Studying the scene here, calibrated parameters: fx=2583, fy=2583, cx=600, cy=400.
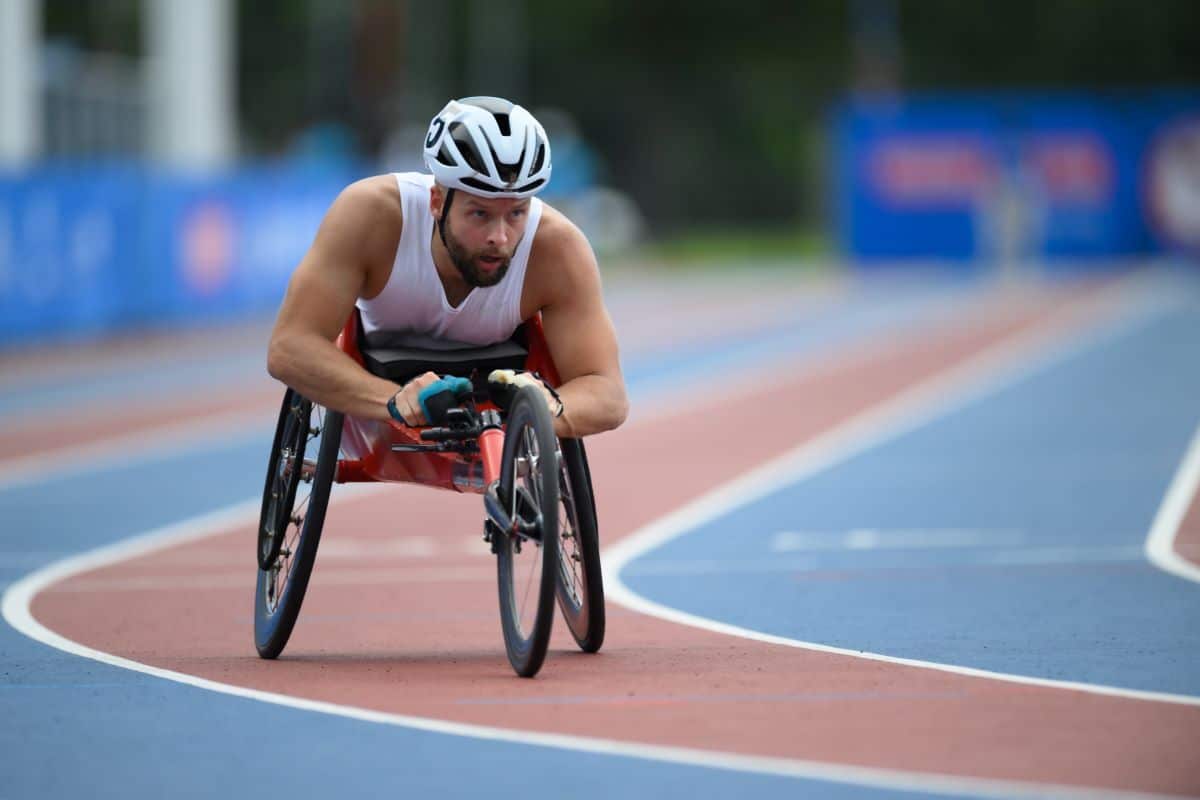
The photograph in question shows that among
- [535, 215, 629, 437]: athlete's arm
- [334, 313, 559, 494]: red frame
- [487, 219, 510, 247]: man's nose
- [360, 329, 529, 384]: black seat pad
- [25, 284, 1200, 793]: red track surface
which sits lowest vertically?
[25, 284, 1200, 793]: red track surface

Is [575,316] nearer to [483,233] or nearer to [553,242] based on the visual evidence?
[553,242]

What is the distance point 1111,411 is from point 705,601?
11247mm

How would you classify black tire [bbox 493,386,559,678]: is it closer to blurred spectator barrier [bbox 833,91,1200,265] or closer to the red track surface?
the red track surface

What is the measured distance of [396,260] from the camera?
28.4ft

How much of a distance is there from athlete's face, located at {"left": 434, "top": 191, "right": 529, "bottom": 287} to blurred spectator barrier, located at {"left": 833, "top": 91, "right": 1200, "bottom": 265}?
47.8 metres

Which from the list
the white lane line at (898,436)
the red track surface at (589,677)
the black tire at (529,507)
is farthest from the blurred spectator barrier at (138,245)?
the black tire at (529,507)

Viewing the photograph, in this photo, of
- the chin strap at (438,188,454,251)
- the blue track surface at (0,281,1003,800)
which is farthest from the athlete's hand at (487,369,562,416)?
the blue track surface at (0,281,1003,800)

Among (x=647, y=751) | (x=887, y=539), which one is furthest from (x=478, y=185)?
(x=887, y=539)

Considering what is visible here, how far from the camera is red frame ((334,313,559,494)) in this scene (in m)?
8.77

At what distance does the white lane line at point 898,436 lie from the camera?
8648 mm

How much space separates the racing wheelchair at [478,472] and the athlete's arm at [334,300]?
18 cm

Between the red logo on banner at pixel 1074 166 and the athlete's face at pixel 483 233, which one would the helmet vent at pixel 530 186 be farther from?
the red logo on banner at pixel 1074 166

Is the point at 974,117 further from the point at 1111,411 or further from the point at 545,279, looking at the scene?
the point at 545,279

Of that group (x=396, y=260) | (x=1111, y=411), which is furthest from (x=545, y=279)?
(x=1111, y=411)
